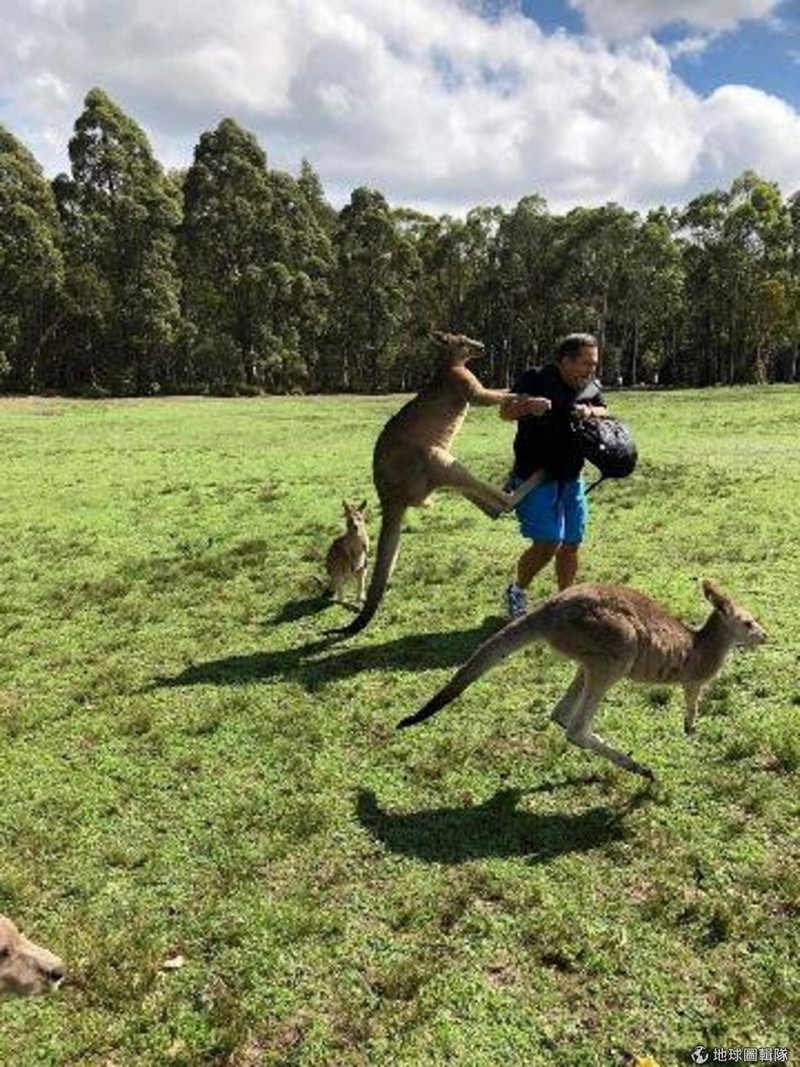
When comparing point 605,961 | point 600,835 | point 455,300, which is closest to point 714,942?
point 605,961

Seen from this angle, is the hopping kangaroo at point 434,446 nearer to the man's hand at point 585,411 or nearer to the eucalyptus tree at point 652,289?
the man's hand at point 585,411

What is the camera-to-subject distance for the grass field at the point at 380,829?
12.2ft

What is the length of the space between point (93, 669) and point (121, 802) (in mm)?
2147

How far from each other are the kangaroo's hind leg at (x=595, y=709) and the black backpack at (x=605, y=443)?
6.90 feet

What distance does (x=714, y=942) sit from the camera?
405 cm

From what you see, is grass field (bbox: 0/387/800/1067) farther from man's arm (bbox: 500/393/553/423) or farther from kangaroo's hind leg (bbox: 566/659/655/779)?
man's arm (bbox: 500/393/553/423)

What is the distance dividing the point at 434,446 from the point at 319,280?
40198mm

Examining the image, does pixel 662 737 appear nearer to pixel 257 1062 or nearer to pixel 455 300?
pixel 257 1062

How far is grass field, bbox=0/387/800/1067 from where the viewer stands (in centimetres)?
371

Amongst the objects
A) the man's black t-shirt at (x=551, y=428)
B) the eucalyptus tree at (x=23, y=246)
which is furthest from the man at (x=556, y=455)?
the eucalyptus tree at (x=23, y=246)

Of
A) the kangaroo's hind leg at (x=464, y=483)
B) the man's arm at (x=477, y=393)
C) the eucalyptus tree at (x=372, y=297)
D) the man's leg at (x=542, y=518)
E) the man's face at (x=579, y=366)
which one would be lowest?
the man's leg at (x=542, y=518)

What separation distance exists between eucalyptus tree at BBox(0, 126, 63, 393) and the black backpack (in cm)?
3371

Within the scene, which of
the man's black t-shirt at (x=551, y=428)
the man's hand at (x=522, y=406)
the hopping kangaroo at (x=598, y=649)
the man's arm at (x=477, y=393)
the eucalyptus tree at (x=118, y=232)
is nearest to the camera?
the hopping kangaroo at (x=598, y=649)

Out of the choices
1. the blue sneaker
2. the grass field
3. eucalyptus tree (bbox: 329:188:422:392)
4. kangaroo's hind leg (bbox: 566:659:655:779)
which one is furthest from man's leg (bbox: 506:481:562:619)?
eucalyptus tree (bbox: 329:188:422:392)
